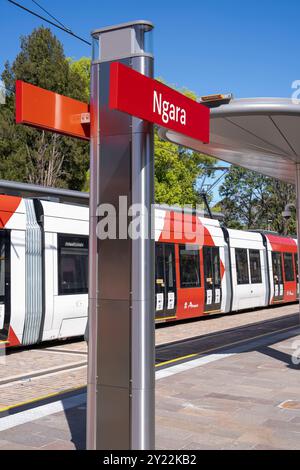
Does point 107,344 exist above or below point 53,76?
below

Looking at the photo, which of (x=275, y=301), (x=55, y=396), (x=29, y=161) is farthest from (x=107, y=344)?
(x=29, y=161)

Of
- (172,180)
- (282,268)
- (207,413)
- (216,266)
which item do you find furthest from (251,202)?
(207,413)

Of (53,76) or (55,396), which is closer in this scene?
(55,396)

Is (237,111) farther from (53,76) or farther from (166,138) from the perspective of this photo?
(53,76)

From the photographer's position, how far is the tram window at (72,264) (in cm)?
1180

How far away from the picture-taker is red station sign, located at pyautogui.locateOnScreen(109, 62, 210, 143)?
3.71m

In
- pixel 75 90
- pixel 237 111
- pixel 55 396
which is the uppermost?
pixel 75 90

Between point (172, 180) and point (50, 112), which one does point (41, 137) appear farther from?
point (50, 112)

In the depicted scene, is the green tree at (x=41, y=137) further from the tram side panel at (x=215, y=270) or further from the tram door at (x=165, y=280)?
the tram door at (x=165, y=280)

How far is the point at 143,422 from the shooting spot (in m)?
4.11

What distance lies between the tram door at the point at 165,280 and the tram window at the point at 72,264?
9.99 feet

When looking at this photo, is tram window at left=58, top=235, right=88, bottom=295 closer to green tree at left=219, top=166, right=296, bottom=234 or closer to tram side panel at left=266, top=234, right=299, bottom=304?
tram side panel at left=266, top=234, right=299, bottom=304

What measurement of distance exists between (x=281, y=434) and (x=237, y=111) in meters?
4.51

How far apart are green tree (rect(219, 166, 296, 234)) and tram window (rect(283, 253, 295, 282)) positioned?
22.4 m
